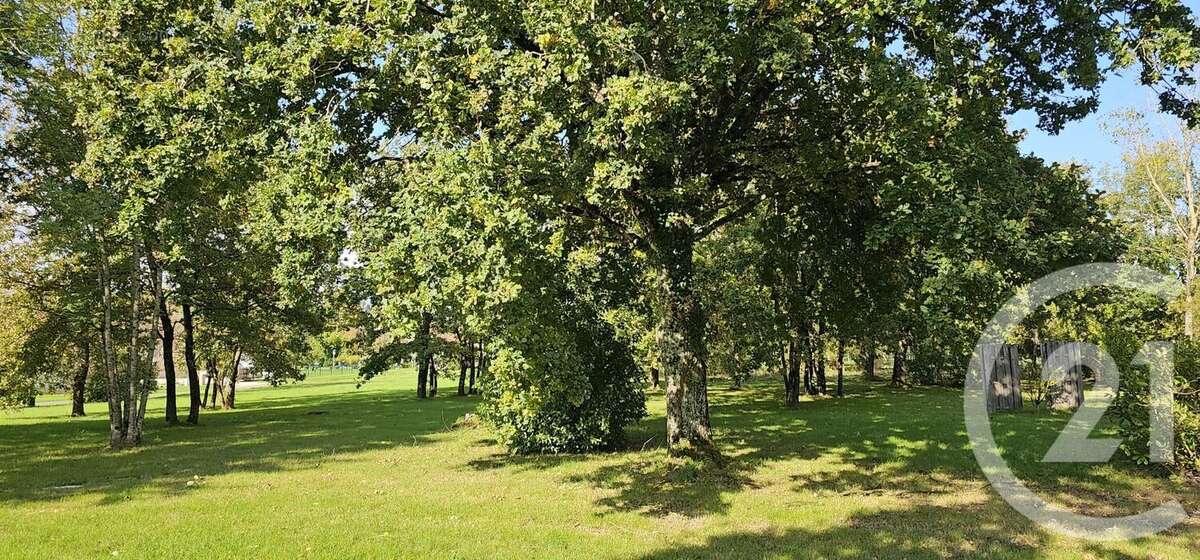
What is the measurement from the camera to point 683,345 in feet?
42.5

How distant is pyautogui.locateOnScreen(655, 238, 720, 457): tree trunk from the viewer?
12.8 metres

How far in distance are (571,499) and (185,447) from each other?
14848 millimetres

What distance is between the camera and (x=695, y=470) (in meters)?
12.4

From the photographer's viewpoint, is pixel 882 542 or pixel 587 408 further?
pixel 587 408

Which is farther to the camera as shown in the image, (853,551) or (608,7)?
(608,7)

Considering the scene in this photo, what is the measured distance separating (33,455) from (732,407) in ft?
77.3

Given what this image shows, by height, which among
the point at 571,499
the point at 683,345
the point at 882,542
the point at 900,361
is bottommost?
the point at 571,499

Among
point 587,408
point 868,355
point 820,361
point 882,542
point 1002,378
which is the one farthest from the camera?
point 868,355

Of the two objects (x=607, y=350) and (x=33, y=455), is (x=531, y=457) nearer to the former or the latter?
(x=607, y=350)

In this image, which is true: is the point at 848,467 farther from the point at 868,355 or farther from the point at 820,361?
the point at 868,355

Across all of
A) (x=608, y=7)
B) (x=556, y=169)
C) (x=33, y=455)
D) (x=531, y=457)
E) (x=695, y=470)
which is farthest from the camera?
(x=33, y=455)

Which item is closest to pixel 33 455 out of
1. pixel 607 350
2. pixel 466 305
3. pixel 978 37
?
pixel 607 350

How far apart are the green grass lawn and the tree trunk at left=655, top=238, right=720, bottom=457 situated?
27.0 inches

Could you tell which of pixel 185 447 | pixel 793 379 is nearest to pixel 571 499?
pixel 185 447
